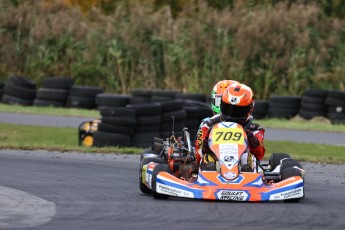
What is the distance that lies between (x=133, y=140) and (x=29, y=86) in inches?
351

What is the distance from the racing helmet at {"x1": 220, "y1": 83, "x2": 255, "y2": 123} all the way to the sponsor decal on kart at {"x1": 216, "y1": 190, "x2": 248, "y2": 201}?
1122 millimetres

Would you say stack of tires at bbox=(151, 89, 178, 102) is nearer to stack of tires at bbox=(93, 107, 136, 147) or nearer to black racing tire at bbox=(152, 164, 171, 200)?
stack of tires at bbox=(93, 107, 136, 147)

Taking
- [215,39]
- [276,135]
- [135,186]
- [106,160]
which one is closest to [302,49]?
[215,39]

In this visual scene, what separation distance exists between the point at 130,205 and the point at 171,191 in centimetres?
52

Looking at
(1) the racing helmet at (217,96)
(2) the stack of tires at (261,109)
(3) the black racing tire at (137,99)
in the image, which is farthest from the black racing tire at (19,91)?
(1) the racing helmet at (217,96)

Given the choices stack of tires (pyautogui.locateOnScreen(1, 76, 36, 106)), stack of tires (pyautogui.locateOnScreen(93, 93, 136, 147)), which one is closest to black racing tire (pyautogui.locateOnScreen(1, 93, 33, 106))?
stack of tires (pyautogui.locateOnScreen(1, 76, 36, 106))

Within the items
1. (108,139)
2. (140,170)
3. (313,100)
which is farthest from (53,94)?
(140,170)

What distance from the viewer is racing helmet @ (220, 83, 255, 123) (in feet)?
29.5

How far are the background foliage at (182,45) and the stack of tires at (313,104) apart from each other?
201cm

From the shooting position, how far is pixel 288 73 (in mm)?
23422

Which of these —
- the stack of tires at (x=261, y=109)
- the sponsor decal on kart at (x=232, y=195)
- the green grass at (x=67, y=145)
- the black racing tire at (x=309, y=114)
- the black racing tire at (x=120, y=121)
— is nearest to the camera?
the sponsor decal on kart at (x=232, y=195)

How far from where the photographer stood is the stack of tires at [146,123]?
14766 millimetres

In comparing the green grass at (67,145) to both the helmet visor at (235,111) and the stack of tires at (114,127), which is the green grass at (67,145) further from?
the helmet visor at (235,111)

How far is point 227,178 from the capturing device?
8.26m
